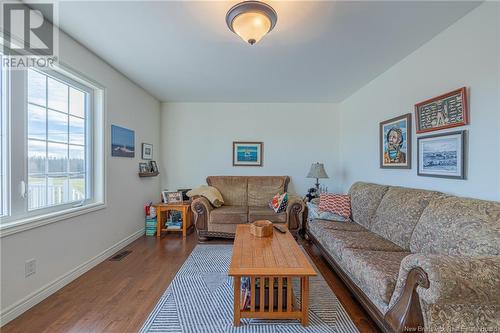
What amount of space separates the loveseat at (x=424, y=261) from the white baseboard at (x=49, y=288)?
266 cm

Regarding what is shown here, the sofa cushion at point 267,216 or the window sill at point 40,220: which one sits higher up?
the window sill at point 40,220

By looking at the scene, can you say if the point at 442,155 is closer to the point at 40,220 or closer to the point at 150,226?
the point at 40,220

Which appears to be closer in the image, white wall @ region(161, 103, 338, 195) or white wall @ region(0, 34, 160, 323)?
white wall @ region(0, 34, 160, 323)

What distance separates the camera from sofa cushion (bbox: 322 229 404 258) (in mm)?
2041

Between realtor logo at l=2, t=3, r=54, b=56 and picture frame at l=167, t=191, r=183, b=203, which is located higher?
realtor logo at l=2, t=3, r=54, b=56

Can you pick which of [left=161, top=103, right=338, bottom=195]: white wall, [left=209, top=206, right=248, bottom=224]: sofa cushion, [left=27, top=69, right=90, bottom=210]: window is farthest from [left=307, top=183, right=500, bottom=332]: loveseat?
[left=27, top=69, right=90, bottom=210]: window

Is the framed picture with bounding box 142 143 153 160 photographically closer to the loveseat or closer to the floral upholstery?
the loveseat

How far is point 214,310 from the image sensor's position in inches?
72.4

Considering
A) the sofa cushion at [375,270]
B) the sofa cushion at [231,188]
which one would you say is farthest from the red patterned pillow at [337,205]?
the sofa cushion at [231,188]

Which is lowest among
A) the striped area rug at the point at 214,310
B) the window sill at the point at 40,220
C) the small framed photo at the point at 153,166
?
the striped area rug at the point at 214,310

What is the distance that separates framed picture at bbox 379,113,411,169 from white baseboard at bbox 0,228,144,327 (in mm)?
3757

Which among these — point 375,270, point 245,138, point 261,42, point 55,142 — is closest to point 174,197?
point 245,138

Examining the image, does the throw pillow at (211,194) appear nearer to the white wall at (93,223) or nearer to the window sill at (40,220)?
the white wall at (93,223)

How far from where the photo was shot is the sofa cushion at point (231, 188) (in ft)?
13.5
